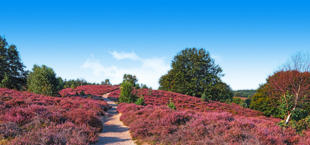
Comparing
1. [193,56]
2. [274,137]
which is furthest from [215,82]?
[274,137]

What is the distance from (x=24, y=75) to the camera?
3619 centimetres

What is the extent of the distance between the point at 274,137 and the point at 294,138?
1158mm

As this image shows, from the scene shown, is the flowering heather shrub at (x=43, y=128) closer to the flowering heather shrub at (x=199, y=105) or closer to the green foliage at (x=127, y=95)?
the green foliage at (x=127, y=95)

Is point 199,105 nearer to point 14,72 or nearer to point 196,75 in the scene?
point 196,75

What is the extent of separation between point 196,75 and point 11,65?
42.4 metres

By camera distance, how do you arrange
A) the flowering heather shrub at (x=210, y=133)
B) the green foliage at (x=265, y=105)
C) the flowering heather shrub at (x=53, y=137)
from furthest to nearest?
1. the green foliage at (x=265, y=105)
2. the flowering heather shrub at (x=210, y=133)
3. the flowering heather shrub at (x=53, y=137)

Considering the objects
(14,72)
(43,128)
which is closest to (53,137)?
(43,128)

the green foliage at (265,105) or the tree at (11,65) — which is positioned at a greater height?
the tree at (11,65)

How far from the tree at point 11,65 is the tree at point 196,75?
34.8 metres

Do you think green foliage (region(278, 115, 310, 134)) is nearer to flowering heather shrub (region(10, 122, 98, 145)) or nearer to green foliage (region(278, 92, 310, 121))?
green foliage (region(278, 92, 310, 121))

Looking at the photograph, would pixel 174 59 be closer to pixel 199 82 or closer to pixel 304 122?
pixel 199 82

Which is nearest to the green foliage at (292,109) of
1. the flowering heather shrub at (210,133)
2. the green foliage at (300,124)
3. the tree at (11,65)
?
the green foliage at (300,124)

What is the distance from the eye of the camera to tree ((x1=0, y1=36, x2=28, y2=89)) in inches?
1282

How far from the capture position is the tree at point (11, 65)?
32.6 metres
